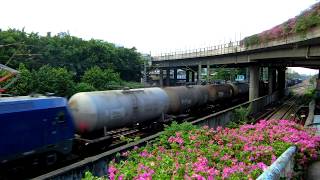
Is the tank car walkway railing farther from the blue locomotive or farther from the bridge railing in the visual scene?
the blue locomotive

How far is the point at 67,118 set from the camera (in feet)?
44.2

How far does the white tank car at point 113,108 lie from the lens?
15312 millimetres

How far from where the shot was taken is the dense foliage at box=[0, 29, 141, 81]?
5772 centimetres

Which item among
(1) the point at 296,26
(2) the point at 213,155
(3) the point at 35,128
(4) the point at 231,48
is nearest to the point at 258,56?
(4) the point at 231,48

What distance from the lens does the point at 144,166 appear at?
20.6 feet

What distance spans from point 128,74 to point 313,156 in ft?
229

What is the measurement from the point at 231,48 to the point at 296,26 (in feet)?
57.9

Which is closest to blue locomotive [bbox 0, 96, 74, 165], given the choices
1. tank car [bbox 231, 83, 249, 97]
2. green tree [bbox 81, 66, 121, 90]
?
tank car [bbox 231, 83, 249, 97]

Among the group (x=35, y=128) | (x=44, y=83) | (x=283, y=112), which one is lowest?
(x=283, y=112)

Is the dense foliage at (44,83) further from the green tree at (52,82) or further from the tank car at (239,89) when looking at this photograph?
the tank car at (239,89)

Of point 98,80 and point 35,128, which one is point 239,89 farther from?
point 35,128

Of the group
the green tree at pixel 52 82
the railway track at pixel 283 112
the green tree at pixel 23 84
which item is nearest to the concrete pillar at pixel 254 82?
the railway track at pixel 283 112

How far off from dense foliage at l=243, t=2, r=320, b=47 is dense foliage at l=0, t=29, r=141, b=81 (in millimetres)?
35632

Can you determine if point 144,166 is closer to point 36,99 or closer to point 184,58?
point 36,99
